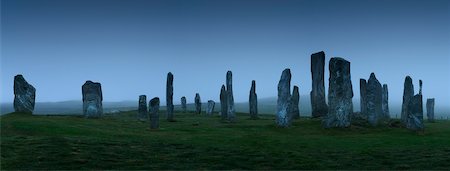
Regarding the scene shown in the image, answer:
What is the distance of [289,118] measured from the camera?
132 feet

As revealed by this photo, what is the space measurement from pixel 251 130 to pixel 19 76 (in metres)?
21.9

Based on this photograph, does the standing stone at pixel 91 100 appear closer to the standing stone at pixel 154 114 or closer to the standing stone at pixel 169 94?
the standing stone at pixel 169 94

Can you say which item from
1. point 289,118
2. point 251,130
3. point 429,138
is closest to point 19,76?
point 251,130

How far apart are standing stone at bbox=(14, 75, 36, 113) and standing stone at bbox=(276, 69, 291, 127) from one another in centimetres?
2249

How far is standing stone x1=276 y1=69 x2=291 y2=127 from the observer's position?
40125mm

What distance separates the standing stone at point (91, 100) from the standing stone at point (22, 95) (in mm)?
5561

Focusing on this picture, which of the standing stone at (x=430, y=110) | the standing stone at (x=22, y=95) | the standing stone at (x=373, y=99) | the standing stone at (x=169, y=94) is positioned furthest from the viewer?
the standing stone at (x=430, y=110)

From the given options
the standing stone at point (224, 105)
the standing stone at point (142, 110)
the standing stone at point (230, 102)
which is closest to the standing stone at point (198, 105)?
the standing stone at point (224, 105)

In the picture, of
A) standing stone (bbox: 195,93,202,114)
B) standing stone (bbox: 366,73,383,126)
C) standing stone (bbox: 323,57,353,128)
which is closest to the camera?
standing stone (bbox: 323,57,353,128)

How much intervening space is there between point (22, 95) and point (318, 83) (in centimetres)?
2936

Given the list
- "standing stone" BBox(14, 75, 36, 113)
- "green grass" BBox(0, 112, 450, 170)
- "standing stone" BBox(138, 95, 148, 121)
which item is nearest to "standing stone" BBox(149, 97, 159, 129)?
"green grass" BBox(0, 112, 450, 170)

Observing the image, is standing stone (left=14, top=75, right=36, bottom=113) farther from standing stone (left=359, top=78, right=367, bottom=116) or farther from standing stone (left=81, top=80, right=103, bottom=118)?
standing stone (left=359, top=78, right=367, bottom=116)

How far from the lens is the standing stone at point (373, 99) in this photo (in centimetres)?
4156

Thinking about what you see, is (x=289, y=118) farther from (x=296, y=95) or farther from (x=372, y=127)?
(x=296, y=95)
